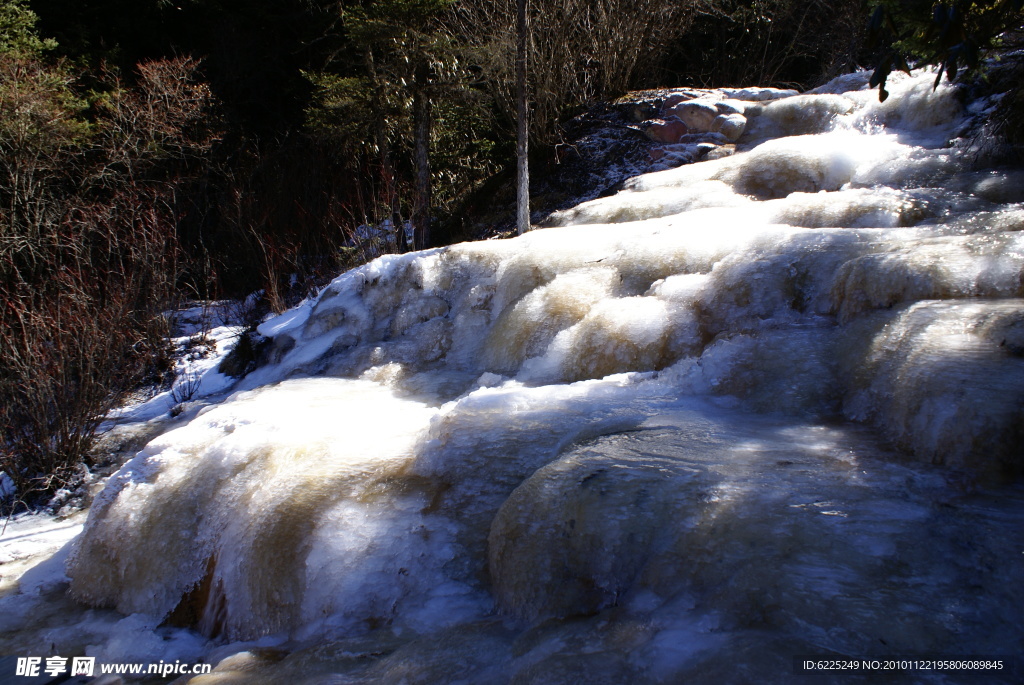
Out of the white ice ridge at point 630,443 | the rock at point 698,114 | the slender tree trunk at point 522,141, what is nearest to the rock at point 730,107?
the rock at point 698,114

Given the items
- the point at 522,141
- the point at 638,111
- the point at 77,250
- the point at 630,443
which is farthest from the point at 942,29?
the point at 77,250

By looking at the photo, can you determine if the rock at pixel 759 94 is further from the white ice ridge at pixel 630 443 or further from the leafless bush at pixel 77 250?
the leafless bush at pixel 77 250

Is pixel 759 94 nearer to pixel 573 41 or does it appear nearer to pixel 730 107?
Answer: pixel 730 107

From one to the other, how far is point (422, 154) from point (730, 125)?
3.98 meters

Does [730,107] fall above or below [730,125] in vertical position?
above

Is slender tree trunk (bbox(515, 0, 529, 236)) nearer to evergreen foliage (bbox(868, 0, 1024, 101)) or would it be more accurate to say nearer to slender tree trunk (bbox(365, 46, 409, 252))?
slender tree trunk (bbox(365, 46, 409, 252))

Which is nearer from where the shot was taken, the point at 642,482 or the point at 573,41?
the point at 642,482

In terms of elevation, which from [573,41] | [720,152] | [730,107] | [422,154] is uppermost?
[573,41]

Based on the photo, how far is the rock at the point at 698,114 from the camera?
8.65 metres

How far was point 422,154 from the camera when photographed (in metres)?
9.17

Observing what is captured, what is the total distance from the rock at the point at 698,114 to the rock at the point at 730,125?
0.09 m

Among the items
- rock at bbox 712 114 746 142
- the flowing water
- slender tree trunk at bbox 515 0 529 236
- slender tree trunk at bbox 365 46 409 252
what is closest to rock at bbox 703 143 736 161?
rock at bbox 712 114 746 142

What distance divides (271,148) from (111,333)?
26.6ft

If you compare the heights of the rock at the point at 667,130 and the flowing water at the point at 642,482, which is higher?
the rock at the point at 667,130
